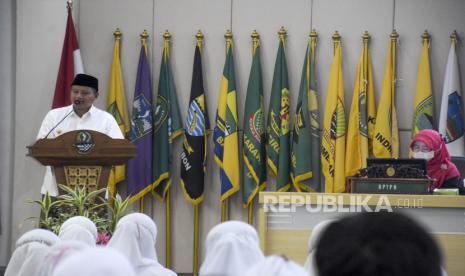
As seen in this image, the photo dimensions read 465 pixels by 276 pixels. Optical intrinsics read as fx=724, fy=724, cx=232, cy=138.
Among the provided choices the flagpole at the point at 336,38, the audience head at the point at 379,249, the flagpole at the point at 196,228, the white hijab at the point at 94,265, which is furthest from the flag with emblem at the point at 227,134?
the audience head at the point at 379,249

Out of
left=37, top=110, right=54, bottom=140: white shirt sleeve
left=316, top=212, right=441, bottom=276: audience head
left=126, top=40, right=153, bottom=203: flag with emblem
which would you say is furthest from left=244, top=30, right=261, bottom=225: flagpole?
left=316, top=212, right=441, bottom=276: audience head

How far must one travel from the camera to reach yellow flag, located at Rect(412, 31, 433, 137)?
276 inches

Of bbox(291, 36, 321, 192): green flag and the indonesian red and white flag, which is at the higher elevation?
the indonesian red and white flag

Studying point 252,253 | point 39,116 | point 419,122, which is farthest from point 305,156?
point 252,253

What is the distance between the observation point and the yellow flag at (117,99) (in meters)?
7.15

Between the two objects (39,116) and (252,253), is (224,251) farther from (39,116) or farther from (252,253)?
(39,116)

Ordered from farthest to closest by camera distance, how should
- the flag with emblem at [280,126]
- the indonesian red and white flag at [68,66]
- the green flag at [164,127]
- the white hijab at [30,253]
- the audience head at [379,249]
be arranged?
the green flag at [164,127] → the flag with emblem at [280,126] → the indonesian red and white flag at [68,66] → the white hijab at [30,253] → the audience head at [379,249]

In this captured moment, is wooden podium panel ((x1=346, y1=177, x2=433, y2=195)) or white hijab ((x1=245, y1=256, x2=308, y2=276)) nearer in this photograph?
white hijab ((x1=245, y1=256, x2=308, y2=276))

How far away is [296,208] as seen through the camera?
4281 mm

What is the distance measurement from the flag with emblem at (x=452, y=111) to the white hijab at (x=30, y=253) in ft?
16.9

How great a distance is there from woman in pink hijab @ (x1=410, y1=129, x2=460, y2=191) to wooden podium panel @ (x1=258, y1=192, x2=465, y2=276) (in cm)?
115

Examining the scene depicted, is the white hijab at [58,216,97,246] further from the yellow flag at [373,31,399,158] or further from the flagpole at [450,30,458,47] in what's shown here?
the flagpole at [450,30,458,47]

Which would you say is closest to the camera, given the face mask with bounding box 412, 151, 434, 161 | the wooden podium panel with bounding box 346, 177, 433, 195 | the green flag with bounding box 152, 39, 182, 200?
the wooden podium panel with bounding box 346, 177, 433, 195

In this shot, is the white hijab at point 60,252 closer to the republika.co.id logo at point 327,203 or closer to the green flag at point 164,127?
the republika.co.id logo at point 327,203
